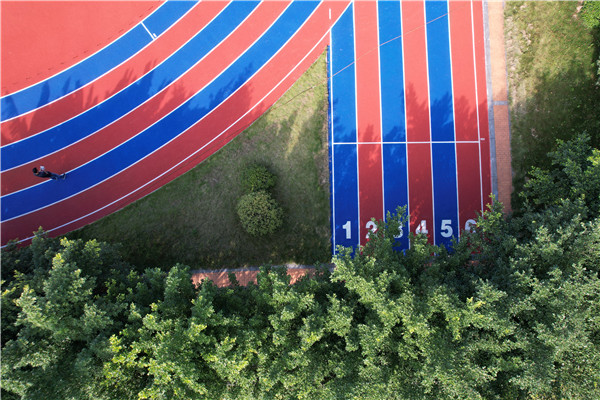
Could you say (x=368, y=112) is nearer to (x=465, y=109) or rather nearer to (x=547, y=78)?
(x=465, y=109)

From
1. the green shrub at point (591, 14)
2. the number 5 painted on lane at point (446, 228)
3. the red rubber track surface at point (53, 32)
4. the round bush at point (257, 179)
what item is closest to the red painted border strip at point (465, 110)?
the number 5 painted on lane at point (446, 228)

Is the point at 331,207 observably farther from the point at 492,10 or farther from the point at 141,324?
the point at 492,10

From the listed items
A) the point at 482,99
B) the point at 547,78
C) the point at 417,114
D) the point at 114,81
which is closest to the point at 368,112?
the point at 417,114

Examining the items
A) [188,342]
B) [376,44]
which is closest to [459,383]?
[188,342]

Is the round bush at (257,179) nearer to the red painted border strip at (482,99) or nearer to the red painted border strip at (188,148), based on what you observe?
the red painted border strip at (188,148)

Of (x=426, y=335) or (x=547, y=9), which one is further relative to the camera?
(x=547, y=9)

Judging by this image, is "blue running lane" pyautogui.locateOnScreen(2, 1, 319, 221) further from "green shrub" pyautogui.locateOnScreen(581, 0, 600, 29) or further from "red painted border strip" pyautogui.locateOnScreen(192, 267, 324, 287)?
"green shrub" pyautogui.locateOnScreen(581, 0, 600, 29)

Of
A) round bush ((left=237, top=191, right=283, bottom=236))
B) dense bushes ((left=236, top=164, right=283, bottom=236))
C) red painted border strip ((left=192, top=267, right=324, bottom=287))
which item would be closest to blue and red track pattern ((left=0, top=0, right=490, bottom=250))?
red painted border strip ((left=192, top=267, right=324, bottom=287))
